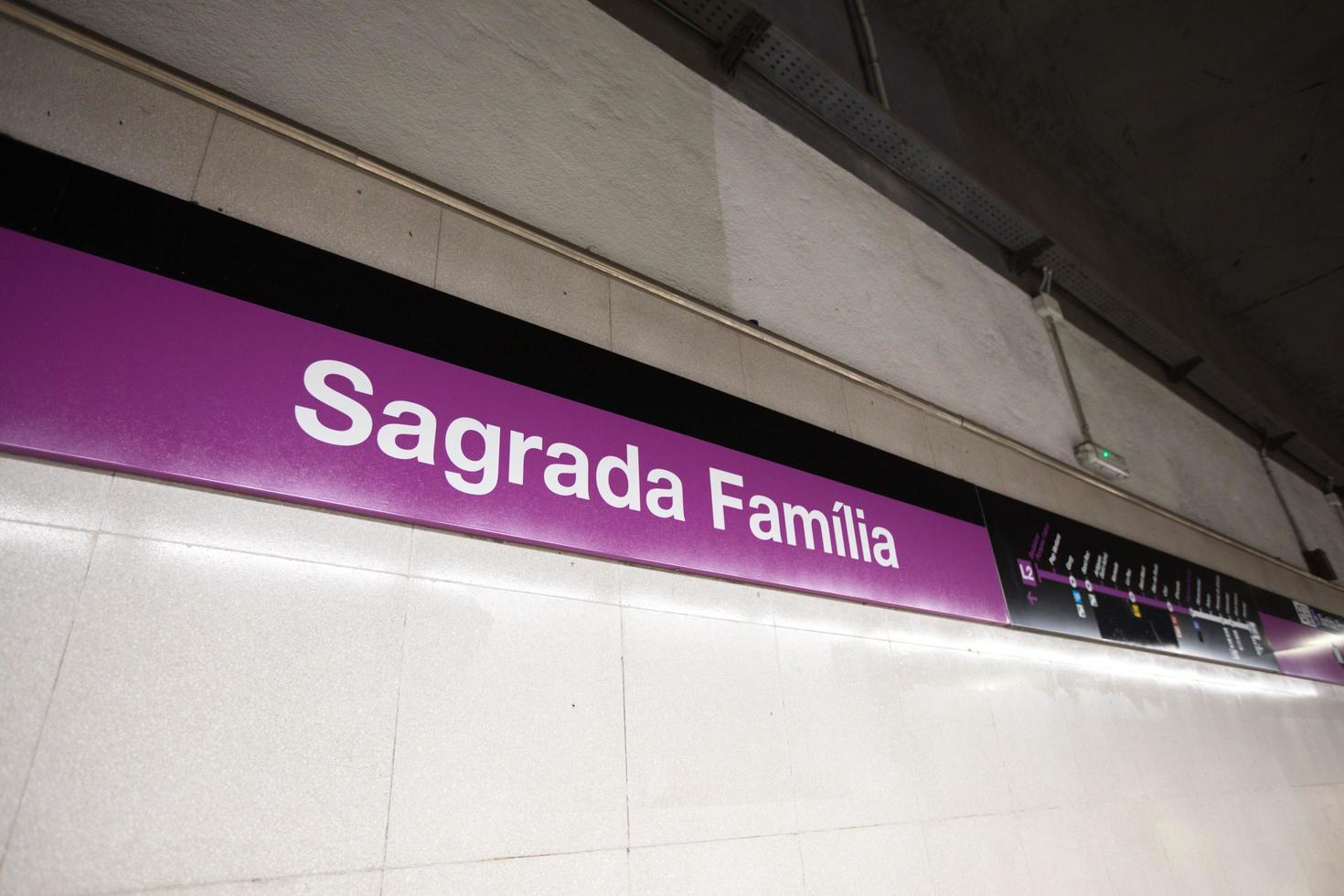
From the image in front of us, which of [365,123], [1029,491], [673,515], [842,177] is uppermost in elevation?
[842,177]

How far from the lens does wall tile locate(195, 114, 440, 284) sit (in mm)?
1119

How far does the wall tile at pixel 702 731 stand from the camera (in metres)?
1.15

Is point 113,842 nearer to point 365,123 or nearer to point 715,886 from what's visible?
point 715,886

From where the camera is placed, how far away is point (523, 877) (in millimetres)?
965

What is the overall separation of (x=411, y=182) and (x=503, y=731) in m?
1.07

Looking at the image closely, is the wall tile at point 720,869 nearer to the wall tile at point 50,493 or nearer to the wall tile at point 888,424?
the wall tile at point 50,493

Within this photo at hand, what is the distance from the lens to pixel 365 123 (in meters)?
1.37

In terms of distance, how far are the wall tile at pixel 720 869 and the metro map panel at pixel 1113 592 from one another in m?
1.21

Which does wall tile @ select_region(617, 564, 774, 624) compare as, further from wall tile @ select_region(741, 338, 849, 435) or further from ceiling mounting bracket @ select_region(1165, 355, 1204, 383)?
ceiling mounting bracket @ select_region(1165, 355, 1204, 383)

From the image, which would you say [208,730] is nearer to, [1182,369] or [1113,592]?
[1113,592]

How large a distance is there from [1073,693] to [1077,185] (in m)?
3.23

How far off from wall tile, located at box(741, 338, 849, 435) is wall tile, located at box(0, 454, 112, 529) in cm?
130

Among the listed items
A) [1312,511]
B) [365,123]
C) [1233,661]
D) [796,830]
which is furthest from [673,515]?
[1312,511]

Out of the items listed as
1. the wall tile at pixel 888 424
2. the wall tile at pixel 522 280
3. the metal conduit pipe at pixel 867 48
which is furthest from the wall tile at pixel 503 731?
the metal conduit pipe at pixel 867 48
